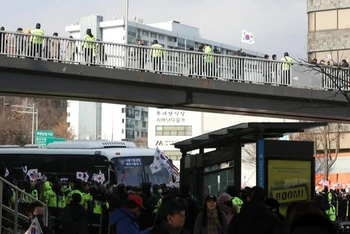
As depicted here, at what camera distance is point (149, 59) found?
3384 cm

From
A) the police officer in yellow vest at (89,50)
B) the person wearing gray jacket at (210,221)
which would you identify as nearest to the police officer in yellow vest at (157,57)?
the police officer in yellow vest at (89,50)

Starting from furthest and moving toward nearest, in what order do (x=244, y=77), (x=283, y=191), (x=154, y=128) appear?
(x=154, y=128) → (x=244, y=77) → (x=283, y=191)

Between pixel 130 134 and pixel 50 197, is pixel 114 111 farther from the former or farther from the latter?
pixel 50 197

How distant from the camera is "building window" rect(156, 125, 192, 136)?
103m

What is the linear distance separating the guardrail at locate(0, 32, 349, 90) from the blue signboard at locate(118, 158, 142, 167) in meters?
3.62

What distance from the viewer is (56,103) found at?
612 ft

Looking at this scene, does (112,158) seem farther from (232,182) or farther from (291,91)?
(232,182)

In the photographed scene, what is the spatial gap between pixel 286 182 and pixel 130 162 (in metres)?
17.4

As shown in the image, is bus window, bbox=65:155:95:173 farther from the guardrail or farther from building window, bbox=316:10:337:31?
building window, bbox=316:10:337:31

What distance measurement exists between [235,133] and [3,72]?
49.6ft

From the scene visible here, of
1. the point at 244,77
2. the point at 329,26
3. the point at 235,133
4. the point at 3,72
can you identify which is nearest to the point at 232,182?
the point at 235,133

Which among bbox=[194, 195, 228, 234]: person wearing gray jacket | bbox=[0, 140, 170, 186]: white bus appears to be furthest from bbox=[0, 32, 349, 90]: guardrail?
bbox=[194, 195, 228, 234]: person wearing gray jacket

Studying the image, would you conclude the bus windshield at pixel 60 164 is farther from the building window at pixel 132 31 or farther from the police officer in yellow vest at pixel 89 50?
the building window at pixel 132 31

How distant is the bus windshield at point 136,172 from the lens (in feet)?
110
